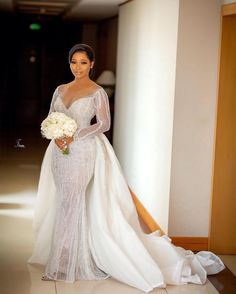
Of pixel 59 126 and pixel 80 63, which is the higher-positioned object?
pixel 80 63

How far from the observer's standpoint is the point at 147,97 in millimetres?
7316

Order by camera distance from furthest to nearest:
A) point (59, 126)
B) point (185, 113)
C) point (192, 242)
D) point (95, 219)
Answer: point (192, 242) → point (185, 113) → point (95, 219) → point (59, 126)

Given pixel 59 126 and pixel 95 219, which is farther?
pixel 95 219

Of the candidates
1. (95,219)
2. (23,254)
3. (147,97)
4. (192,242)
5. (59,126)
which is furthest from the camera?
(147,97)

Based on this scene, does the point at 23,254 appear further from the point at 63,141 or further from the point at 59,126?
the point at 59,126

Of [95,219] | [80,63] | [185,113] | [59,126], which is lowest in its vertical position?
[95,219]

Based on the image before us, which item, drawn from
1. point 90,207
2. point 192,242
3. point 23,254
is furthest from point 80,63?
point 192,242

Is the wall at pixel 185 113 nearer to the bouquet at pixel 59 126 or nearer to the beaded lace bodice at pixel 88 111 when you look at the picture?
the beaded lace bodice at pixel 88 111

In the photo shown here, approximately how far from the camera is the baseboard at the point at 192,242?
6.18m

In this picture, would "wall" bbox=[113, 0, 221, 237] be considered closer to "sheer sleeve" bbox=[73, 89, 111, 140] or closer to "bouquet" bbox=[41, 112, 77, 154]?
"sheer sleeve" bbox=[73, 89, 111, 140]

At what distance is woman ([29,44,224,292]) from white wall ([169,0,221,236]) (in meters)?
0.92

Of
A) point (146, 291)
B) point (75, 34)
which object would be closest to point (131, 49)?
point (146, 291)

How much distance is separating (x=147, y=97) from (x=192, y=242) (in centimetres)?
180

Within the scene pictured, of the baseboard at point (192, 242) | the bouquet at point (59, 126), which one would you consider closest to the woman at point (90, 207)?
the bouquet at point (59, 126)
